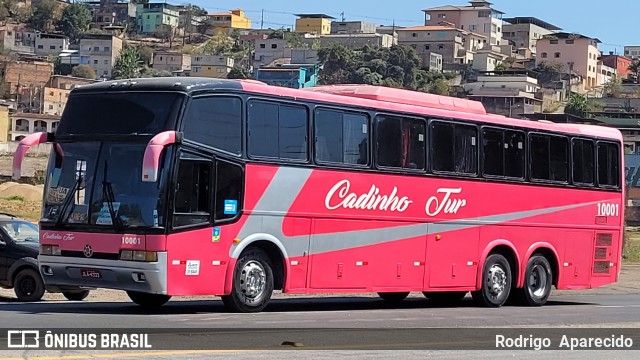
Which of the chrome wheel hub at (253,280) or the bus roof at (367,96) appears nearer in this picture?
the bus roof at (367,96)

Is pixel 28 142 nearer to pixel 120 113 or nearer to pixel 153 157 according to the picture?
pixel 120 113

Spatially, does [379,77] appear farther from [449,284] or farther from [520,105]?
[449,284]

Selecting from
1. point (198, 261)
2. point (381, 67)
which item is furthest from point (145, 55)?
point (198, 261)

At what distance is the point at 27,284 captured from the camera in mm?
21234

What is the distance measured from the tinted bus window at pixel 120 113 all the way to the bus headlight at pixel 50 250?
167 centimetres

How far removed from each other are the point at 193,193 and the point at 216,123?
44.0 inches

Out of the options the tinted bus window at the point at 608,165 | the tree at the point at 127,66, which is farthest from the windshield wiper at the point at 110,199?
the tree at the point at 127,66

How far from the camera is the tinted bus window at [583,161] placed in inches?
922

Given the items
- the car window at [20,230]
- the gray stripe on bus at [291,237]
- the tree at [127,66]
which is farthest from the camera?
the tree at [127,66]

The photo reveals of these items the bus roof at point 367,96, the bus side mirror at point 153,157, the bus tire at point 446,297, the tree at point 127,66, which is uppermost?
the tree at point 127,66

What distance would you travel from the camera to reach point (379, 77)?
5586 inches

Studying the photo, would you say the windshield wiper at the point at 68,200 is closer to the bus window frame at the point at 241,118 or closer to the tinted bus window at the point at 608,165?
the bus window frame at the point at 241,118

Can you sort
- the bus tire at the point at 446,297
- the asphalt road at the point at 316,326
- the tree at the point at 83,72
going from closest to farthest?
the asphalt road at the point at 316,326, the bus tire at the point at 446,297, the tree at the point at 83,72

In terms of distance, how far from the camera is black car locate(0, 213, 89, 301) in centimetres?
2108
